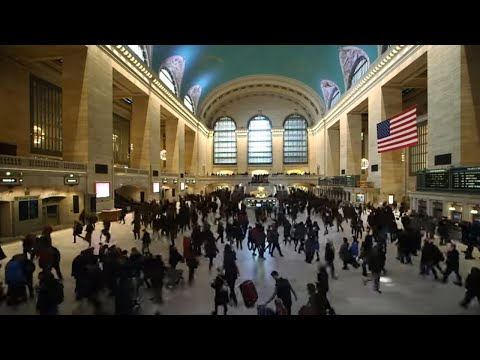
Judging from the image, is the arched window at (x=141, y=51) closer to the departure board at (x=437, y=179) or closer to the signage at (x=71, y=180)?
the signage at (x=71, y=180)

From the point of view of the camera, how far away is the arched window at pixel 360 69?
25.8 m

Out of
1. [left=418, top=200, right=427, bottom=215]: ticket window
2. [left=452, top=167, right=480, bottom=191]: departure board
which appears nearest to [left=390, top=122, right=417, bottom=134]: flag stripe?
[left=452, top=167, right=480, bottom=191]: departure board

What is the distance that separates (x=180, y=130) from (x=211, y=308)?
29.6 meters

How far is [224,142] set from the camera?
49.6 metres

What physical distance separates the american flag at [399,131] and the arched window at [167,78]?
20436 millimetres

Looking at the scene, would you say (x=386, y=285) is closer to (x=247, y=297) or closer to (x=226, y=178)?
(x=247, y=297)

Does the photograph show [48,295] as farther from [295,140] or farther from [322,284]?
[295,140]

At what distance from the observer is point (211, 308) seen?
511cm

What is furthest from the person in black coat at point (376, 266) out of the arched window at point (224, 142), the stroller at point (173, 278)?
the arched window at point (224, 142)

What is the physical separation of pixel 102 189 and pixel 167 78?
57.9 feet

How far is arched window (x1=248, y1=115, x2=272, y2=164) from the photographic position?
161 feet

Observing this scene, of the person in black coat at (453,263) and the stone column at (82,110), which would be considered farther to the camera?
the stone column at (82,110)
